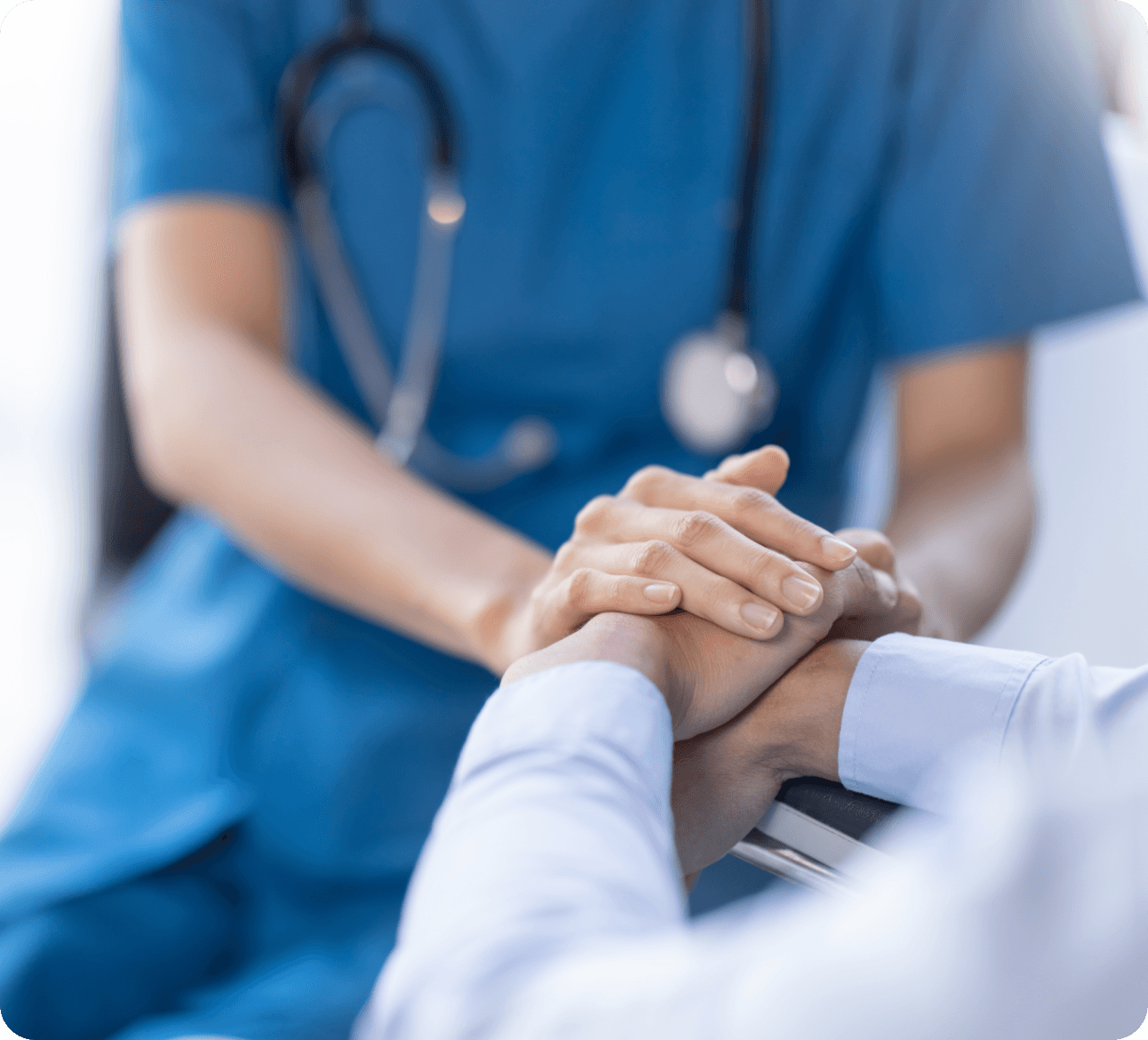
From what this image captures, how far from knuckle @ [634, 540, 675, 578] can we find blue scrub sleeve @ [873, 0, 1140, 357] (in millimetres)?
376

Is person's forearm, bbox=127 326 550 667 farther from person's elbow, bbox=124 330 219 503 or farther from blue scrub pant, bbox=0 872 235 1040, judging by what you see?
blue scrub pant, bbox=0 872 235 1040

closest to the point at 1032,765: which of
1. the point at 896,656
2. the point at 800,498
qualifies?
the point at 896,656

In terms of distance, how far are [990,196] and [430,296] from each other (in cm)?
36

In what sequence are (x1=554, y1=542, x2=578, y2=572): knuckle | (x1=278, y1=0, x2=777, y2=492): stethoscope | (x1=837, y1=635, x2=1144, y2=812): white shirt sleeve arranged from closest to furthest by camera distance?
(x1=837, y1=635, x2=1144, y2=812): white shirt sleeve → (x1=554, y1=542, x2=578, y2=572): knuckle → (x1=278, y1=0, x2=777, y2=492): stethoscope

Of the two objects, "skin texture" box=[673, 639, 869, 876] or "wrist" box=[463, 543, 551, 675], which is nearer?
"skin texture" box=[673, 639, 869, 876]

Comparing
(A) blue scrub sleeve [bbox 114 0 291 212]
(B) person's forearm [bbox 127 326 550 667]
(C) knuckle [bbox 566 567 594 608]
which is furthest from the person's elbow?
(C) knuckle [bbox 566 567 594 608]

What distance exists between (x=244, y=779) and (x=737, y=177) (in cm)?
47

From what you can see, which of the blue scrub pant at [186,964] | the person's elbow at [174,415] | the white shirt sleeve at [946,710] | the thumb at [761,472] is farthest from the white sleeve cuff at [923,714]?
the person's elbow at [174,415]

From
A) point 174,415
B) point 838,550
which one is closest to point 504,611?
point 838,550

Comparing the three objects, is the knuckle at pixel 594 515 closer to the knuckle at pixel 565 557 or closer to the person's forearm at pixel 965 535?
the knuckle at pixel 565 557

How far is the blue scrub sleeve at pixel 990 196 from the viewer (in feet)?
1.99

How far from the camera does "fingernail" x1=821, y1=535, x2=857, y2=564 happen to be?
0.36 m

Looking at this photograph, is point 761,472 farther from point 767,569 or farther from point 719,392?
point 719,392

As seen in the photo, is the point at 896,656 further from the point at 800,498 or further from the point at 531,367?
the point at 531,367
